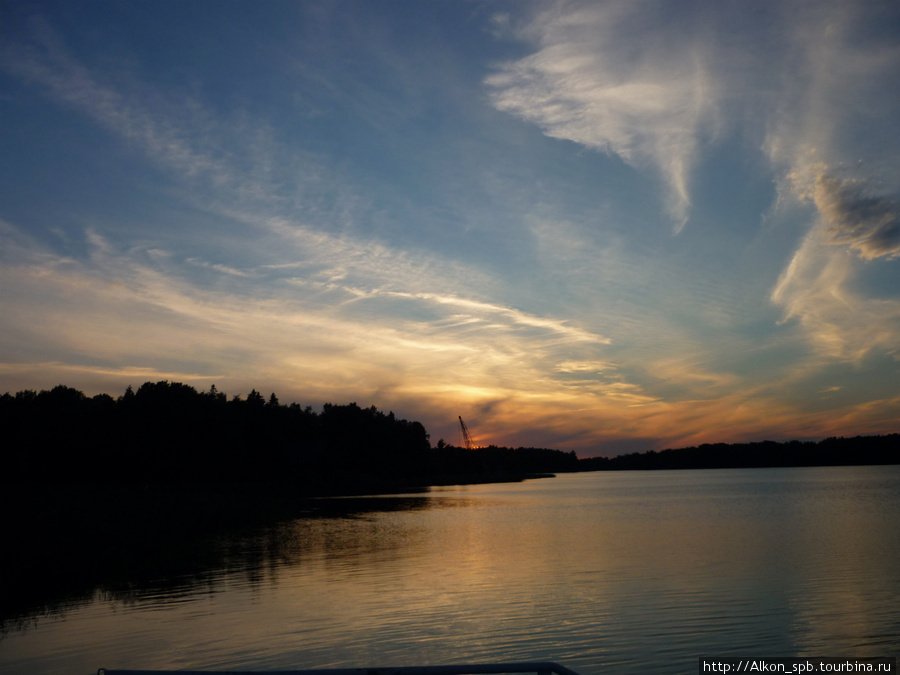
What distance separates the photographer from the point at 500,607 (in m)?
23.3

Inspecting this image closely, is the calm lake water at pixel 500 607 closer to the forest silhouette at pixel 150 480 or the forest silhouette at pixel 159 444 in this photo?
the forest silhouette at pixel 150 480

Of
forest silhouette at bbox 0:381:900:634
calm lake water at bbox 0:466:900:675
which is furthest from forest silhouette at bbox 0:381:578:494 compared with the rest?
calm lake water at bbox 0:466:900:675

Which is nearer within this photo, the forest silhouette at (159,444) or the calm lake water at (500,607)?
the calm lake water at (500,607)

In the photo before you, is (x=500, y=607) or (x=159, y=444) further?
(x=159, y=444)

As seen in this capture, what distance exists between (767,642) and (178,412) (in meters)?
121

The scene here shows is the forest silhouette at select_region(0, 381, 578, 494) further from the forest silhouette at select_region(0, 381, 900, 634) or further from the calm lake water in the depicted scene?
the calm lake water

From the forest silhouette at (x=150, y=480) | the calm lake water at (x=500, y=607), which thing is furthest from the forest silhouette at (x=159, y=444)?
the calm lake water at (x=500, y=607)

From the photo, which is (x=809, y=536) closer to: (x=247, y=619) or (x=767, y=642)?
(x=767, y=642)

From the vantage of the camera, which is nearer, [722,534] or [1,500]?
[1,500]

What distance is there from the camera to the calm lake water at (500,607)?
1777 centimetres

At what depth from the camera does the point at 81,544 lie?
121ft

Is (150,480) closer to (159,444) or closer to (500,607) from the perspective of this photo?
(159,444)

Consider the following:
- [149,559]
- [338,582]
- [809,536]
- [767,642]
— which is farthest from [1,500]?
[809,536]

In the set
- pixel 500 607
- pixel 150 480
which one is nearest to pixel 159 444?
pixel 150 480
